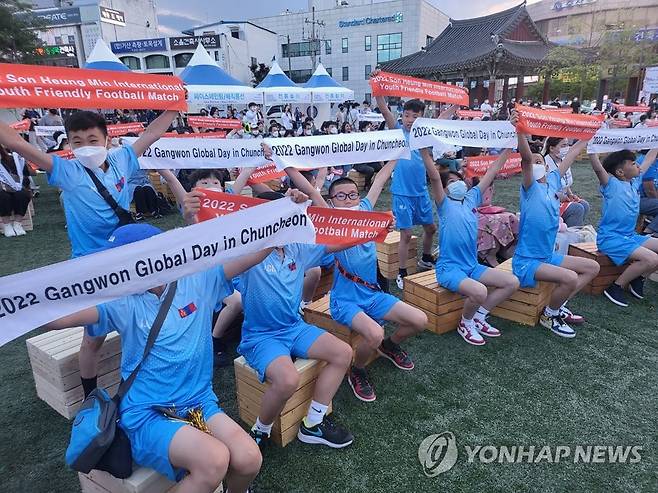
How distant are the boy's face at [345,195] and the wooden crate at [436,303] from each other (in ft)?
4.94

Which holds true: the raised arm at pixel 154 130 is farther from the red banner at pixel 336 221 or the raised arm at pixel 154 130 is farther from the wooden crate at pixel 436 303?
the wooden crate at pixel 436 303

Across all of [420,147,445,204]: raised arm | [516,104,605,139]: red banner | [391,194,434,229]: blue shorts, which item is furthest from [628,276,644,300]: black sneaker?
[420,147,445,204]: raised arm

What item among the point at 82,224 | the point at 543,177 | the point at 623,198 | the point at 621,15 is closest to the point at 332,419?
the point at 82,224

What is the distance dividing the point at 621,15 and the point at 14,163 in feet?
129

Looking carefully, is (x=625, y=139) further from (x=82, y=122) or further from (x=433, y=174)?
(x=82, y=122)

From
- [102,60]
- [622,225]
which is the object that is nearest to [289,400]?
[622,225]

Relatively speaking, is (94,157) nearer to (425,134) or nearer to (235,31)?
(425,134)

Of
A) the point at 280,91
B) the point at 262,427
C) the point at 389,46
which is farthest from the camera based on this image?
the point at 389,46

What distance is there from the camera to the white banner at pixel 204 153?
4.12 metres

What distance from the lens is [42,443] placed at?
3232 mm

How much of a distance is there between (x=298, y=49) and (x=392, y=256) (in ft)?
187

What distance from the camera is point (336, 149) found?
13.1ft

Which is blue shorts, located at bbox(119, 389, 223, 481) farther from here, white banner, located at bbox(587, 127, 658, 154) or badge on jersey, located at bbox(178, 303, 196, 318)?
white banner, located at bbox(587, 127, 658, 154)

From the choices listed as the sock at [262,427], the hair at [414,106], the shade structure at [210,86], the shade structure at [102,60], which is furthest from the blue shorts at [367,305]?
the shade structure at [102,60]
